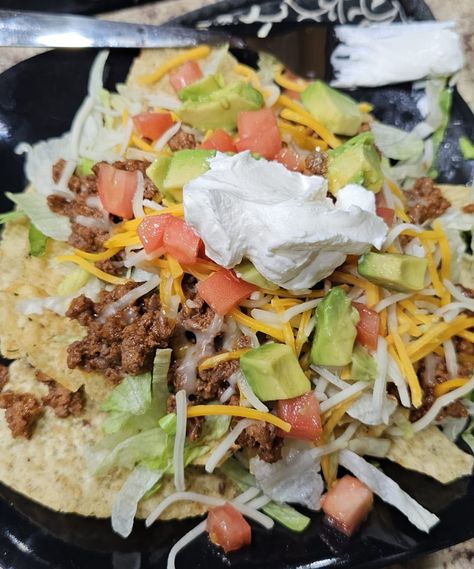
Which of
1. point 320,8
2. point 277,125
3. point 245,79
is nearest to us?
point 277,125

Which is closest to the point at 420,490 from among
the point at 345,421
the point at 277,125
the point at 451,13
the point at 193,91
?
the point at 345,421

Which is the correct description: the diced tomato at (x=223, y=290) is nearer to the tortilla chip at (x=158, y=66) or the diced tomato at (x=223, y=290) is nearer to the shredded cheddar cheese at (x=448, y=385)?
the shredded cheddar cheese at (x=448, y=385)

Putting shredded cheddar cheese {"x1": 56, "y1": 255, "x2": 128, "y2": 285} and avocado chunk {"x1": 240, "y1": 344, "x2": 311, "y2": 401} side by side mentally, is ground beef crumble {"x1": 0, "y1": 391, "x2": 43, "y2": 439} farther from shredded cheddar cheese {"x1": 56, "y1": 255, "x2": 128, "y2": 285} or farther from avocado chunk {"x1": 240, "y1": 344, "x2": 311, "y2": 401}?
avocado chunk {"x1": 240, "y1": 344, "x2": 311, "y2": 401}

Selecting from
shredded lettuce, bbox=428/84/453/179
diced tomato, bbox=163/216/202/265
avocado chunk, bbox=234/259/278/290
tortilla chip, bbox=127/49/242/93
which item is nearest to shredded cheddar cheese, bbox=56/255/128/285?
diced tomato, bbox=163/216/202/265

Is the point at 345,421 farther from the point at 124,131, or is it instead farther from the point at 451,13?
the point at 451,13

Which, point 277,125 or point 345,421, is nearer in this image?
point 345,421
